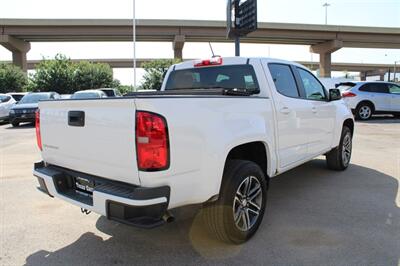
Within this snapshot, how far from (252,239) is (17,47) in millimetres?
54264

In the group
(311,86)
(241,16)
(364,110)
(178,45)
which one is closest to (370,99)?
(364,110)

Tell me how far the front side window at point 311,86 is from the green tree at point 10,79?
1465 inches

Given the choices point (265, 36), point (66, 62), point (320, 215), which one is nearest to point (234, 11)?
point (320, 215)

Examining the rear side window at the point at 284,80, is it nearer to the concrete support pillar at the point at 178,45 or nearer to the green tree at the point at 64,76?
the green tree at the point at 64,76

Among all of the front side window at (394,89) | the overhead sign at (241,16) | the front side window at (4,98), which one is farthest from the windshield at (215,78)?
the front side window at (4,98)

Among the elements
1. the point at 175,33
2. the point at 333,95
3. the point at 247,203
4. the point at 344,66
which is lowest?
the point at 247,203

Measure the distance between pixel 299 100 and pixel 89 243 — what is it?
3031 millimetres

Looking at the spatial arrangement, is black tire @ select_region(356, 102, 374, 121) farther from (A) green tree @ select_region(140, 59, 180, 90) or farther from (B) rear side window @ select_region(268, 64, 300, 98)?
(A) green tree @ select_region(140, 59, 180, 90)

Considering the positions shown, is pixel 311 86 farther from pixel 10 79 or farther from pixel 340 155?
pixel 10 79

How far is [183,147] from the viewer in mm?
2840

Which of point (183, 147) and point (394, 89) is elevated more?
point (394, 89)

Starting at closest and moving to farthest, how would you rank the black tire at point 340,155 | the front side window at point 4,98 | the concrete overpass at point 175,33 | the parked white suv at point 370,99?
the black tire at point 340,155
the parked white suv at point 370,99
the front side window at point 4,98
the concrete overpass at point 175,33

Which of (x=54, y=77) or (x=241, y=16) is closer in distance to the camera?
(x=241, y=16)

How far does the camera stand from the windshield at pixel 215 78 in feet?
14.3
